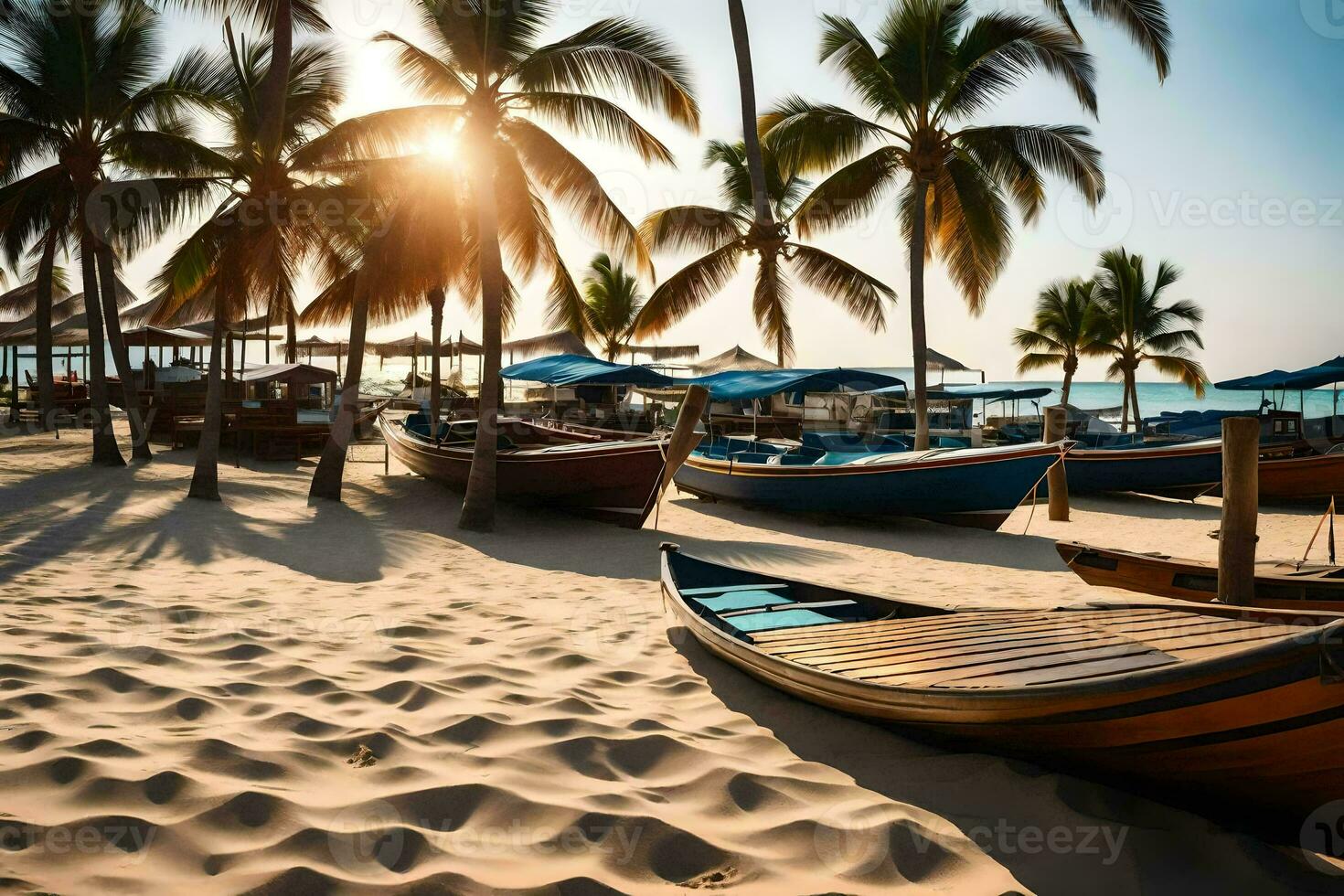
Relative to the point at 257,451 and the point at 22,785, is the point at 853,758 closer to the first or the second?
the point at 22,785

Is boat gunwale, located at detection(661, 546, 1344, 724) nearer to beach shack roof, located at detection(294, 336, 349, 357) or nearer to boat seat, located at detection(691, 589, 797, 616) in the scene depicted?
boat seat, located at detection(691, 589, 797, 616)

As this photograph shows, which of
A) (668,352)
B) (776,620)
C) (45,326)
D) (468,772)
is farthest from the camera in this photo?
(668,352)

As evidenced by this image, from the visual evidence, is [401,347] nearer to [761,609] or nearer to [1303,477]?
[1303,477]

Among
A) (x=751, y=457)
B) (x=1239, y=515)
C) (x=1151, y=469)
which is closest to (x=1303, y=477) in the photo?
(x=1151, y=469)

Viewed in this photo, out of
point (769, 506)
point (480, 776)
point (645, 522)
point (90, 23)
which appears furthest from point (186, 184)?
point (480, 776)

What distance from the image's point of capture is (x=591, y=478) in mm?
11438

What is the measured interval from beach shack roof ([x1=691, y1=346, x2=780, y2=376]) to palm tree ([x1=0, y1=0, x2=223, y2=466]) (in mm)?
19720

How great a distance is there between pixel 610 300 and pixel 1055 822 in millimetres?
34698

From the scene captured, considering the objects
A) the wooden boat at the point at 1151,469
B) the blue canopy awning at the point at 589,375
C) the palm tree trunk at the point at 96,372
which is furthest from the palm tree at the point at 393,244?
the wooden boat at the point at 1151,469

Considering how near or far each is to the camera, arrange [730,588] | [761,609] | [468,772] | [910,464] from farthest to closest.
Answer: [910,464] → [730,588] → [761,609] → [468,772]

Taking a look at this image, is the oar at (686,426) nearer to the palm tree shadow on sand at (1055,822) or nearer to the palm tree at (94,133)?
the palm tree shadow on sand at (1055,822)

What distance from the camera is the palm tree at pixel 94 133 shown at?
13672mm

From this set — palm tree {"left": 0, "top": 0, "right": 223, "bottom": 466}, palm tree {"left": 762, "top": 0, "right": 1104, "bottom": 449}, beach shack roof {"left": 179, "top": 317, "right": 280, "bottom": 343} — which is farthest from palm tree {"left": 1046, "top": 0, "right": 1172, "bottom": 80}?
beach shack roof {"left": 179, "top": 317, "right": 280, "bottom": 343}

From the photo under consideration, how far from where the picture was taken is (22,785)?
290 centimetres
